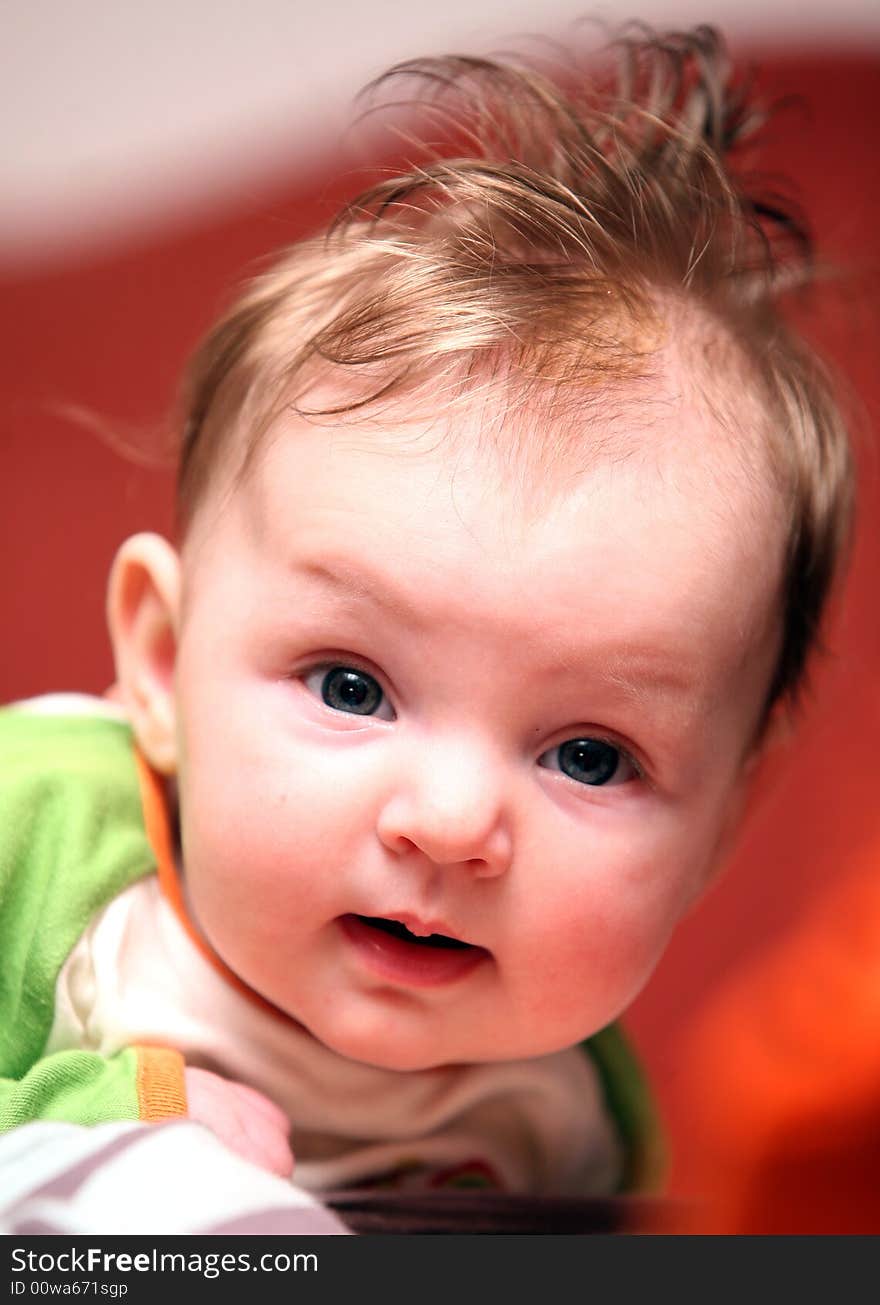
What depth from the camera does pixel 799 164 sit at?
1399mm

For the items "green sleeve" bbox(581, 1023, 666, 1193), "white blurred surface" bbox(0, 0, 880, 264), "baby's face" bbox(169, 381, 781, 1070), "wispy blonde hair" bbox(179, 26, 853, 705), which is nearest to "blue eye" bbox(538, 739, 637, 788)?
"baby's face" bbox(169, 381, 781, 1070)

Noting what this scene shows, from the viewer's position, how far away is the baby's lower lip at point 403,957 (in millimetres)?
614

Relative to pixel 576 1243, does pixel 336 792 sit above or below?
above

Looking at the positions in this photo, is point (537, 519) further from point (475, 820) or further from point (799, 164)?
point (799, 164)

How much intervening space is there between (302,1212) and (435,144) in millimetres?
561

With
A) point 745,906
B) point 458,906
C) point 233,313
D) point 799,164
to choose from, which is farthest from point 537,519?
point 799,164

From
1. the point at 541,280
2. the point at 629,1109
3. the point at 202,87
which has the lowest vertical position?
the point at 629,1109

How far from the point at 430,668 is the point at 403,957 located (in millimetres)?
128

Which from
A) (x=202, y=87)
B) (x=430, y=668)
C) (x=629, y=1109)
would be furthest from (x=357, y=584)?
(x=202, y=87)

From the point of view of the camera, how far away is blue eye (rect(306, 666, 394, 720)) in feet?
1.99

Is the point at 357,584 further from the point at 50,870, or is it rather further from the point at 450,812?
the point at 50,870

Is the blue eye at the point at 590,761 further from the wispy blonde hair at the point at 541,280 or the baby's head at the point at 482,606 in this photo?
the wispy blonde hair at the point at 541,280

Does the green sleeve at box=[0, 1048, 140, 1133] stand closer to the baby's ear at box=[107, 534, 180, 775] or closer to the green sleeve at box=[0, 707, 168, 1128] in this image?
the green sleeve at box=[0, 707, 168, 1128]

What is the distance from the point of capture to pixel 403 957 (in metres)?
0.62
